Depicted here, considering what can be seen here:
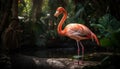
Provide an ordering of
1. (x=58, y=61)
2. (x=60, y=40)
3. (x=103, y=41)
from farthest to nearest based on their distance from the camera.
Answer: (x=60, y=40) < (x=58, y=61) < (x=103, y=41)

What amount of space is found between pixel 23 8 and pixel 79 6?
2.79 m

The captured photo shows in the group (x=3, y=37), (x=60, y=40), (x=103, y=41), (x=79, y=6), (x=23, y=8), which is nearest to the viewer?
(x=103, y=41)

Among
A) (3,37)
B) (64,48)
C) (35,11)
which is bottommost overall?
(64,48)

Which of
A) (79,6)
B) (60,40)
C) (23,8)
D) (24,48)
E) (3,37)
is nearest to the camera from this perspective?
(3,37)

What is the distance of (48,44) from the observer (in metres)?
12.1

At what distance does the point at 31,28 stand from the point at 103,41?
20.2 feet

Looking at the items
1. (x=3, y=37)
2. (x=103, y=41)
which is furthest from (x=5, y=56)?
(x=103, y=41)

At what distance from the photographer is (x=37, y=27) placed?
12375mm

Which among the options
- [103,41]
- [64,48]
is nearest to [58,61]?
[103,41]

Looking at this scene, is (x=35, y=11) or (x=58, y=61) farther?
(x=35, y=11)

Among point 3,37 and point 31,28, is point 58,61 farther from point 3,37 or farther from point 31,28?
point 31,28

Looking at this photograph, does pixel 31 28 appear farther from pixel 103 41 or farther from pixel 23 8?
pixel 103 41

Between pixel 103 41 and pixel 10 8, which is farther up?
pixel 10 8

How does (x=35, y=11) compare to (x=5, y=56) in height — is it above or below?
above
